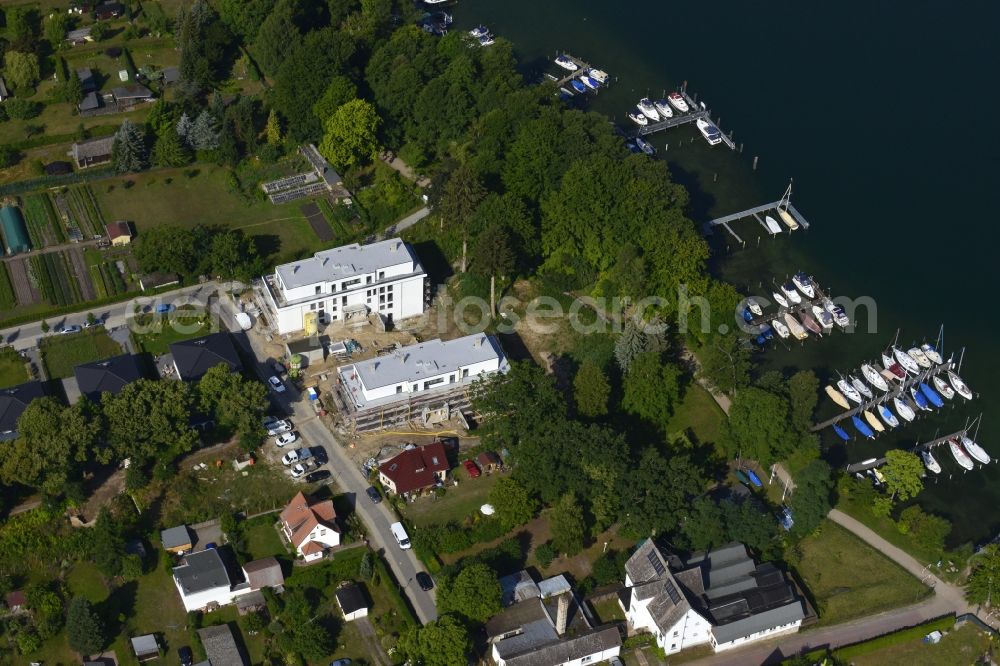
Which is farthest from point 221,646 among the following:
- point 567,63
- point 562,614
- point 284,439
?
point 567,63

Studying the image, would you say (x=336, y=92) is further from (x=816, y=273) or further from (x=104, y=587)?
(x=104, y=587)

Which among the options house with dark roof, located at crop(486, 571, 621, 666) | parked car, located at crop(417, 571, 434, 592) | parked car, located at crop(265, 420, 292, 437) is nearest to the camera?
house with dark roof, located at crop(486, 571, 621, 666)

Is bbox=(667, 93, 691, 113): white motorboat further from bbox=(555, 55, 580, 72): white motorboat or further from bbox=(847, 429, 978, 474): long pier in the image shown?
bbox=(847, 429, 978, 474): long pier

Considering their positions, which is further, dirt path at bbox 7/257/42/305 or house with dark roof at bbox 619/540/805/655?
dirt path at bbox 7/257/42/305

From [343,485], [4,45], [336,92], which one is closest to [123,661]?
[343,485]

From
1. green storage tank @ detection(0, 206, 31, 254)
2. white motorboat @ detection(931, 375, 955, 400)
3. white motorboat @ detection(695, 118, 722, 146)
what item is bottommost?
white motorboat @ detection(931, 375, 955, 400)

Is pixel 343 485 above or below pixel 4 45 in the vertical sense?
below

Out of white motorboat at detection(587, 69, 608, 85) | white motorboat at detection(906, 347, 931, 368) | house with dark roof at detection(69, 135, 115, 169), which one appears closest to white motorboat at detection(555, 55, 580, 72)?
white motorboat at detection(587, 69, 608, 85)
